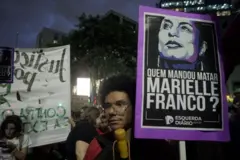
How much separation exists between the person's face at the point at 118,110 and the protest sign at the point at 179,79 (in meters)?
0.25

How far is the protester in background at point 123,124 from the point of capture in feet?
5.91

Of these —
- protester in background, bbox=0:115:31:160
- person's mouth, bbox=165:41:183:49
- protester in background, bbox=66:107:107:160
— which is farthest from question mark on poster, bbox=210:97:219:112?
protester in background, bbox=0:115:31:160

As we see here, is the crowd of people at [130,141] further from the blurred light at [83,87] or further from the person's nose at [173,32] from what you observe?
the blurred light at [83,87]

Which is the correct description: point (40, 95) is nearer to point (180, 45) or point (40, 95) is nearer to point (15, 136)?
point (15, 136)

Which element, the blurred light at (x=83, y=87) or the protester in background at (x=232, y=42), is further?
the blurred light at (x=83, y=87)

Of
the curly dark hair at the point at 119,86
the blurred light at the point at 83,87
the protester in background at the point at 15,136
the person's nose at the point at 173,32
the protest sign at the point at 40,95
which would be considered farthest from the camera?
the blurred light at the point at 83,87

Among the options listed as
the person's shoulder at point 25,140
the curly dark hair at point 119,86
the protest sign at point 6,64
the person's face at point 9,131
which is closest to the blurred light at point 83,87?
the protest sign at point 6,64

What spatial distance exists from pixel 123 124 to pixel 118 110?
10 centimetres

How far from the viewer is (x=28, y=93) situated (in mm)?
5082

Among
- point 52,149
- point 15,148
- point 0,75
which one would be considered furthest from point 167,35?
point 52,149

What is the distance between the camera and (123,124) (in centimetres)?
191

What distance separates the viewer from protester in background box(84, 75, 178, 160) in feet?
5.91

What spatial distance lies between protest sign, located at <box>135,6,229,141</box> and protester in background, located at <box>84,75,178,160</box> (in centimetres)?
17

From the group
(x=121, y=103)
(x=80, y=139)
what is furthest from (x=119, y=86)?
(x=80, y=139)
